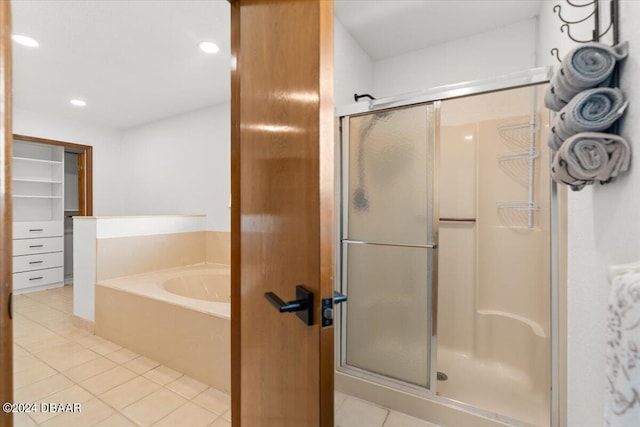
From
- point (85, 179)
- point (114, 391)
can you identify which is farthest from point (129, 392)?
point (85, 179)

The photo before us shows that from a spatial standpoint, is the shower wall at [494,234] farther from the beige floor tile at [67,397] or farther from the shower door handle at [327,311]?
the beige floor tile at [67,397]

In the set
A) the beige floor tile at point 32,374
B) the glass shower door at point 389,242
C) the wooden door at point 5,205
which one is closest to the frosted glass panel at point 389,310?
the glass shower door at point 389,242

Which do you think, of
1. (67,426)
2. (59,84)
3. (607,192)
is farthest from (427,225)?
(59,84)

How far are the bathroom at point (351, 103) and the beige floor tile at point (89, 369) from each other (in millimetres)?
571

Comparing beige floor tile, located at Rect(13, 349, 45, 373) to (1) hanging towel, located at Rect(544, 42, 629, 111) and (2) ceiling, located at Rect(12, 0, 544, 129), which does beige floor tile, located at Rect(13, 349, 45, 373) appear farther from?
(1) hanging towel, located at Rect(544, 42, 629, 111)

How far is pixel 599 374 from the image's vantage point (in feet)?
2.60

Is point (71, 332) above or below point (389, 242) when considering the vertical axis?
below

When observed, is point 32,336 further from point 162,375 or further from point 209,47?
point 209,47

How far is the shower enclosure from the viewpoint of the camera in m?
1.56

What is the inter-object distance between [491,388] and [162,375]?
6.90 ft

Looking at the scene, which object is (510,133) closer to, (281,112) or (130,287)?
(281,112)

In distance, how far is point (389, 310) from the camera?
5.72 feet

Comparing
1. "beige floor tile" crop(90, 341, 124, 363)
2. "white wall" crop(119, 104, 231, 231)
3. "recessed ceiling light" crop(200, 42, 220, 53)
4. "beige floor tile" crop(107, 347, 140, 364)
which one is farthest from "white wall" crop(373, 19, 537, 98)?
"beige floor tile" crop(90, 341, 124, 363)

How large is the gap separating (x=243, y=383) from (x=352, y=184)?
1255 millimetres
